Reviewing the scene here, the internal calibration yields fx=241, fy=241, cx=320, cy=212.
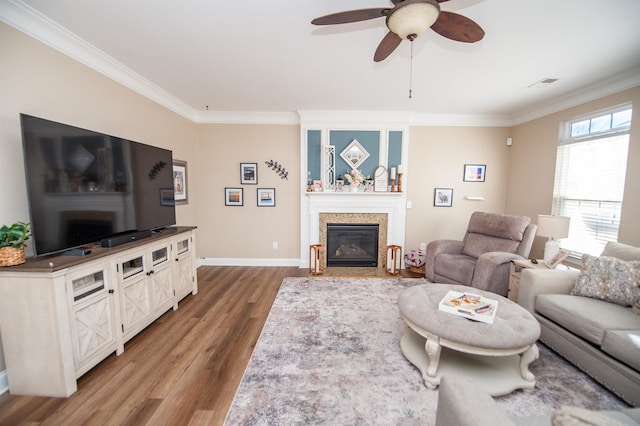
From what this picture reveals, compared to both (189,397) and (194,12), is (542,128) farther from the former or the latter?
(189,397)

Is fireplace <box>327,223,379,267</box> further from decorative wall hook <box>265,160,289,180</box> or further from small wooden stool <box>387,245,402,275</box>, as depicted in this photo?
decorative wall hook <box>265,160,289,180</box>

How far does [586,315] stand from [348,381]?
5.82 ft

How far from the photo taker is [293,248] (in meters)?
4.36

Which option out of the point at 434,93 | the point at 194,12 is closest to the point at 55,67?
the point at 194,12

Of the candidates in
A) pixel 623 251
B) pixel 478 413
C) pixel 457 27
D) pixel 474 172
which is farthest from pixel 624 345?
pixel 474 172

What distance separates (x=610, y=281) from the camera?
6.27 ft

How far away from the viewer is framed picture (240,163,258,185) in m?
4.21

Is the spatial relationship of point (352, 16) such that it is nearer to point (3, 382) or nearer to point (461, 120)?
point (3, 382)

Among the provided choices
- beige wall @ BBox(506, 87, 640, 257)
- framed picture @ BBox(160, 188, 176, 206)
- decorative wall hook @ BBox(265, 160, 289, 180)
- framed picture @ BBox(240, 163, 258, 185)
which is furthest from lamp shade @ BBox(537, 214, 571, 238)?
framed picture @ BBox(160, 188, 176, 206)

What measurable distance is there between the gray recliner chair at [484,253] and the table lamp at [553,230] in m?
0.29

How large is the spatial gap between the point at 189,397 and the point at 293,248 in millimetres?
Result: 2843

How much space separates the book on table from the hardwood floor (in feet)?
5.44

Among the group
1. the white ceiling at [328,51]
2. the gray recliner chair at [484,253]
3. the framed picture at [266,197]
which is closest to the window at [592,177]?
the white ceiling at [328,51]

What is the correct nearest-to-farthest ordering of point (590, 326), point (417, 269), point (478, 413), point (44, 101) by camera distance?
1. point (478, 413)
2. point (590, 326)
3. point (44, 101)
4. point (417, 269)
